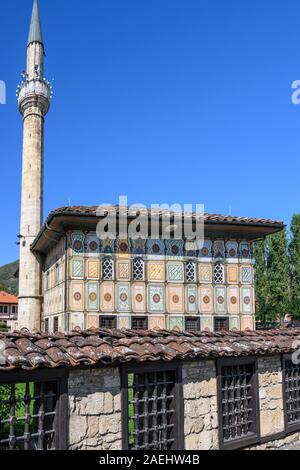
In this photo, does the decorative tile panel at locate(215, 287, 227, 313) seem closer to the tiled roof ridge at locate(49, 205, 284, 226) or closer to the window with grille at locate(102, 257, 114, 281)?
the tiled roof ridge at locate(49, 205, 284, 226)

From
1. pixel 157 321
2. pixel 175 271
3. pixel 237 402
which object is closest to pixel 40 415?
pixel 237 402

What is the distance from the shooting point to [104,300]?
42.0 feet

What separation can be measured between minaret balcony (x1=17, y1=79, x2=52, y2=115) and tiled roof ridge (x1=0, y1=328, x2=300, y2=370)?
20058mm

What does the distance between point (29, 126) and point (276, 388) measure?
20.1 metres

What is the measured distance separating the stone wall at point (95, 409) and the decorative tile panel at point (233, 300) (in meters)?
→ 9.96

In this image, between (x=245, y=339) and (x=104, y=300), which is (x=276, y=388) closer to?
(x=245, y=339)

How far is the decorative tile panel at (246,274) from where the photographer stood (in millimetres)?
14539

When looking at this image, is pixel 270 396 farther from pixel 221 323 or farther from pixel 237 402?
pixel 221 323

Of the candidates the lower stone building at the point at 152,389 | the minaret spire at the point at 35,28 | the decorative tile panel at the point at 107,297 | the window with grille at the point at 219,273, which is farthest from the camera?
the minaret spire at the point at 35,28

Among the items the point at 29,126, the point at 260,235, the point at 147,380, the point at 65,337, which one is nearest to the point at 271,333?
the point at 147,380

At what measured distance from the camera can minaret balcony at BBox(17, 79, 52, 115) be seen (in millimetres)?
23484

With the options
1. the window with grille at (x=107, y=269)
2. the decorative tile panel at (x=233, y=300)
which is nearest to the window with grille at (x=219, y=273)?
the decorative tile panel at (x=233, y=300)

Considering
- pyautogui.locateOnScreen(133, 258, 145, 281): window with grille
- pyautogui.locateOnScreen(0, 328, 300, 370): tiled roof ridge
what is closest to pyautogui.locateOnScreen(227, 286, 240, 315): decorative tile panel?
pyautogui.locateOnScreen(133, 258, 145, 281): window with grille

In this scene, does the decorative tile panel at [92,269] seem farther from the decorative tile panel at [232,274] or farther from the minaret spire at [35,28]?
the minaret spire at [35,28]
